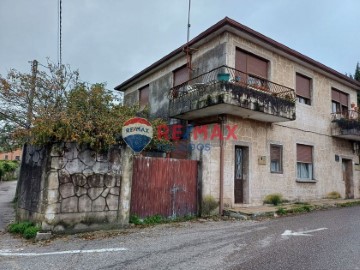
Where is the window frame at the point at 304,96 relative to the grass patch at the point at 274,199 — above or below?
above

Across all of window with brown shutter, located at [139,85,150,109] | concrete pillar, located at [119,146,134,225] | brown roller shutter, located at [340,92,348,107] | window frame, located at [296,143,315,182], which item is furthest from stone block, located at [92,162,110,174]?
brown roller shutter, located at [340,92,348,107]

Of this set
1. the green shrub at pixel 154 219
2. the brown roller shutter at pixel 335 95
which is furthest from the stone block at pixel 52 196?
the brown roller shutter at pixel 335 95

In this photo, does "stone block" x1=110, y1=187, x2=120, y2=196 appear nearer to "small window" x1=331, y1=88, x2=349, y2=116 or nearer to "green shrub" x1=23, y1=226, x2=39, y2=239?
"green shrub" x1=23, y1=226, x2=39, y2=239

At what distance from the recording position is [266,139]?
12047 millimetres

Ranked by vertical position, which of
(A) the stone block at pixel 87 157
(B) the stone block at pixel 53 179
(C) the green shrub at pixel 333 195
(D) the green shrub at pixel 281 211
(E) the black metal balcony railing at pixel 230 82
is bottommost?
(D) the green shrub at pixel 281 211

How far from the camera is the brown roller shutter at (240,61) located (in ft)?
37.3

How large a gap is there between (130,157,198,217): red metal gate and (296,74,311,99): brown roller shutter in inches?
285

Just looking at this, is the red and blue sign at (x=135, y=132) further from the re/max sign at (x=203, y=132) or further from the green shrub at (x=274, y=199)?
the green shrub at (x=274, y=199)

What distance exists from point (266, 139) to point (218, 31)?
183 inches

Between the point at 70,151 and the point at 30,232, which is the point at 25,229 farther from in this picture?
the point at 70,151

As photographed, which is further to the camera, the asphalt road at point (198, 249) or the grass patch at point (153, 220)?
the grass patch at point (153, 220)

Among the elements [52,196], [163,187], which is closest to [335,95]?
[163,187]

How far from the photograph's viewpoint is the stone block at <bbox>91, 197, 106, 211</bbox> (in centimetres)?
719

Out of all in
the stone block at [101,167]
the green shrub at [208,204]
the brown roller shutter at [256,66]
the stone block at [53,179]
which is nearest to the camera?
the stone block at [53,179]
